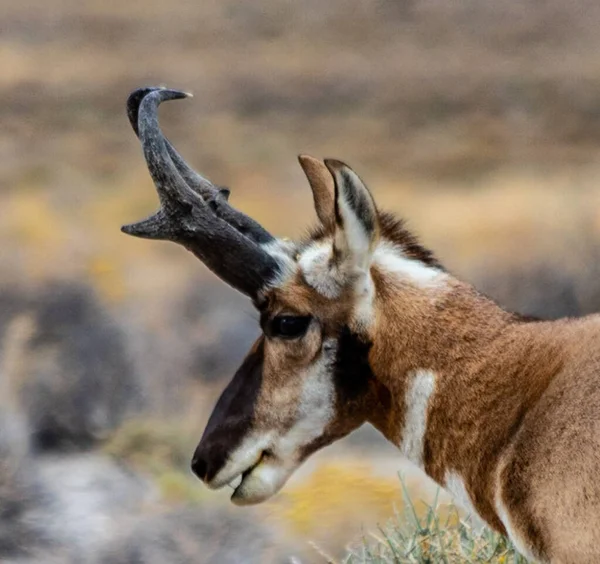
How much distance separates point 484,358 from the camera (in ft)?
8.53

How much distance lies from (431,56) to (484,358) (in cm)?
464

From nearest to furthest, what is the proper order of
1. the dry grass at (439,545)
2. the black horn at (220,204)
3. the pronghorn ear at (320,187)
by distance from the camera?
the black horn at (220,204) < the pronghorn ear at (320,187) < the dry grass at (439,545)

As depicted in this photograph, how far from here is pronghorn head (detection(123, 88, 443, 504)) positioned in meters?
2.68

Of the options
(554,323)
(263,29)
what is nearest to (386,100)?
(263,29)

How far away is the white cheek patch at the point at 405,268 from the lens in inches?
108

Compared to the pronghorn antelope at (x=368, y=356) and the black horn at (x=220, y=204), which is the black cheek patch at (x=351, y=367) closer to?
the pronghorn antelope at (x=368, y=356)

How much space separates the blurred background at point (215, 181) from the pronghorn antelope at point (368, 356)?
3241mm

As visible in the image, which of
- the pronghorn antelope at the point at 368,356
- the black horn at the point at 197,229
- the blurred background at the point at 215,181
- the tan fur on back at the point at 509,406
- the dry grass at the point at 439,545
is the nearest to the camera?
the tan fur on back at the point at 509,406

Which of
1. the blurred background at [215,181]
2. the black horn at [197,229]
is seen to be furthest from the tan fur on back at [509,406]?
the blurred background at [215,181]

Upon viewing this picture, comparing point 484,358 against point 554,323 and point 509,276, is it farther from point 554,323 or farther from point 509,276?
point 509,276

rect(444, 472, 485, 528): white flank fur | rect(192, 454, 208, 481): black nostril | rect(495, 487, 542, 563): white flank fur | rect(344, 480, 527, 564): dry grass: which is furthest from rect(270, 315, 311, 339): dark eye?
rect(344, 480, 527, 564): dry grass

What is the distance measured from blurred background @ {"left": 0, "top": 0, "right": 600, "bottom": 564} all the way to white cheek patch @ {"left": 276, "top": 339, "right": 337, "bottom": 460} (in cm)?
322

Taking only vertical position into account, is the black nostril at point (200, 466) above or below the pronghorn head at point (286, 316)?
below

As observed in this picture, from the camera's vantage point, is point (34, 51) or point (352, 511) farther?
point (34, 51)
